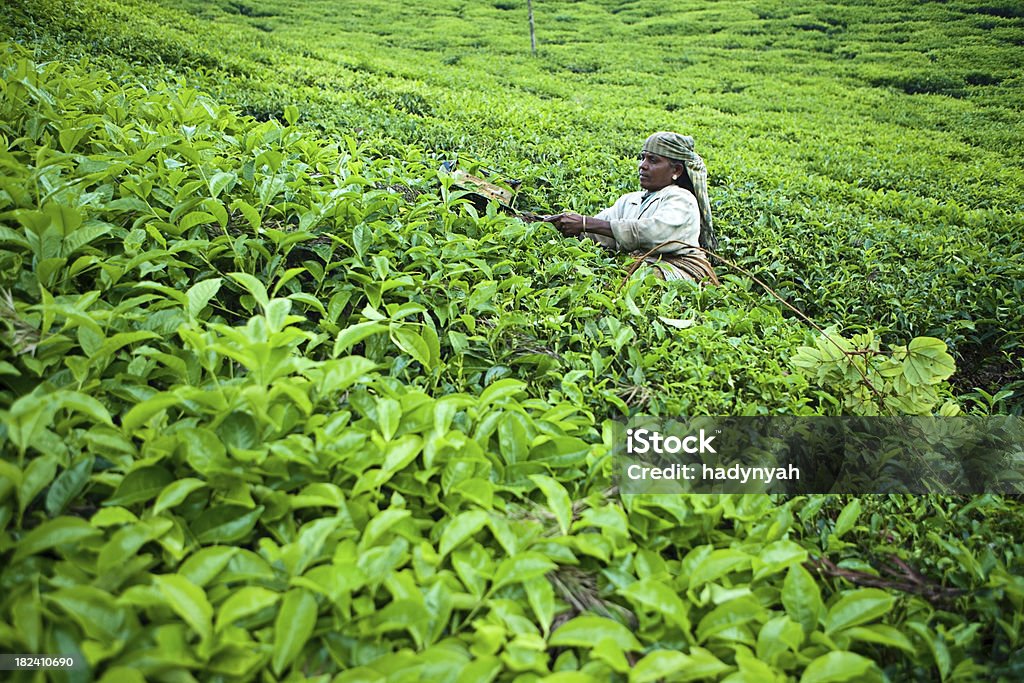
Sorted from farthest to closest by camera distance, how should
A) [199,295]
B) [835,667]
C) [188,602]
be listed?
[199,295] → [835,667] → [188,602]

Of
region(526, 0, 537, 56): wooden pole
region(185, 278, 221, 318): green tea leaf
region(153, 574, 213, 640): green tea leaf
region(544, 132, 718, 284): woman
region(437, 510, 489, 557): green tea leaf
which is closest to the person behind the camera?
region(153, 574, 213, 640): green tea leaf

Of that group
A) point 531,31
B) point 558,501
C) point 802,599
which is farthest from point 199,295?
point 531,31

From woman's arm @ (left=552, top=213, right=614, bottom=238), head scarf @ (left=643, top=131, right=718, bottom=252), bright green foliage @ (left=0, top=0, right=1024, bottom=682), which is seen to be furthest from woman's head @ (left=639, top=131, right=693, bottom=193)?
bright green foliage @ (left=0, top=0, right=1024, bottom=682)

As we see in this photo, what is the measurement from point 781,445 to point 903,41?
14.4 feet

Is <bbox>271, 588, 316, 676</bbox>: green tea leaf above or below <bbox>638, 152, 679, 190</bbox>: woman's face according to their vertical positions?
below

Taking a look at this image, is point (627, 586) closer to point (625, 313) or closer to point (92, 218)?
point (625, 313)

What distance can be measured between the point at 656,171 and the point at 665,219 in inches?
10.0

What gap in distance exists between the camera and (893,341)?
9.23 ft

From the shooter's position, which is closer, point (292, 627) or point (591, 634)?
point (292, 627)

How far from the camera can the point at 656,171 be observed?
2818 millimetres

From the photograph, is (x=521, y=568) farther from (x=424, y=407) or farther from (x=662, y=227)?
(x=662, y=227)

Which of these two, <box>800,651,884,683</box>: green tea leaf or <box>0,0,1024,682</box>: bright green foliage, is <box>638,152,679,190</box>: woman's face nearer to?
<box>0,0,1024,682</box>: bright green foliage

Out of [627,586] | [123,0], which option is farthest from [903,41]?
[123,0]

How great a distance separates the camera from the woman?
271 centimetres
